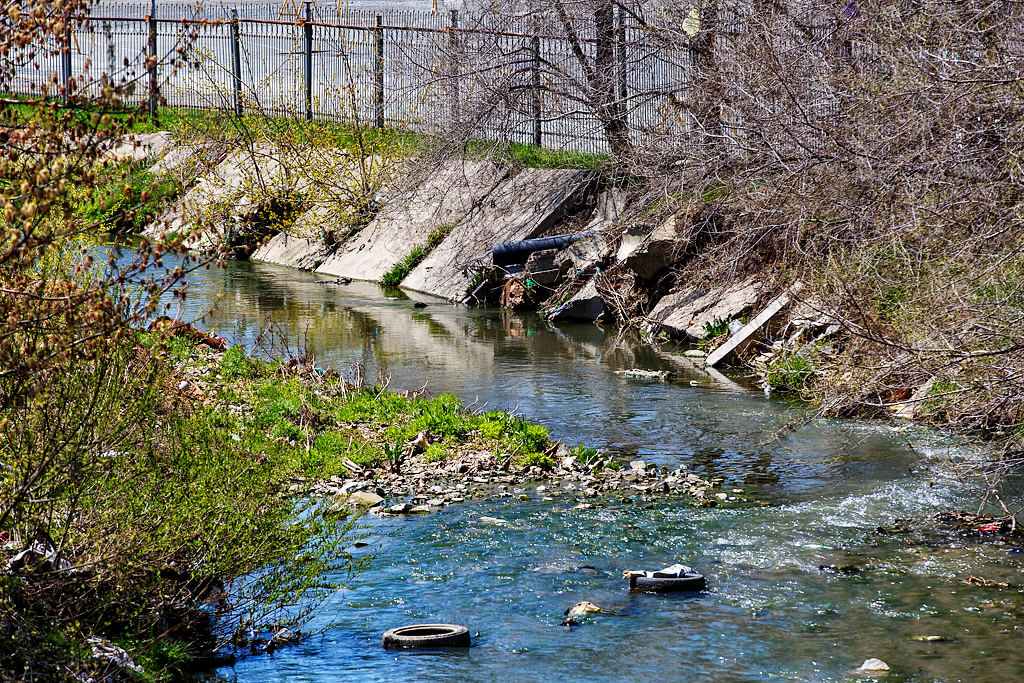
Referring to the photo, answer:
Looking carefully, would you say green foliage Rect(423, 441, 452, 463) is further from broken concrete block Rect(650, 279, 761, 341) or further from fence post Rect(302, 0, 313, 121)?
fence post Rect(302, 0, 313, 121)

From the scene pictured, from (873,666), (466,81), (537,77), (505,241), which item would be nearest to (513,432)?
(873,666)

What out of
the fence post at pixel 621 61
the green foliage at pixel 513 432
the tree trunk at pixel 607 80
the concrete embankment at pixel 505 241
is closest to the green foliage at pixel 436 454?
the green foliage at pixel 513 432

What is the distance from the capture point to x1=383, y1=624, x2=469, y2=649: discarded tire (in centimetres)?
521

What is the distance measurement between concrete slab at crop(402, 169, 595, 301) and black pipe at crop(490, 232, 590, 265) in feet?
1.32

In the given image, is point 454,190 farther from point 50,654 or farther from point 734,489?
point 50,654

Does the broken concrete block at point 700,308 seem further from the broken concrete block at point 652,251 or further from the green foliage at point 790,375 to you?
the green foliage at point 790,375

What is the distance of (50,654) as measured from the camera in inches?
163

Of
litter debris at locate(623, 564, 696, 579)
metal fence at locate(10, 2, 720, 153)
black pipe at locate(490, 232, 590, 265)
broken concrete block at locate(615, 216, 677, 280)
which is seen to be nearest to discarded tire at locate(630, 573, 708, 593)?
litter debris at locate(623, 564, 696, 579)

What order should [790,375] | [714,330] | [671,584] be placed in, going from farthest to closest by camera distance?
1. [714,330]
2. [790,375]
3. [671,584]

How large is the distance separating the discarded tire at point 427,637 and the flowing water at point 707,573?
0.20 feet

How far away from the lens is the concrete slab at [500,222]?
1656 centimetres

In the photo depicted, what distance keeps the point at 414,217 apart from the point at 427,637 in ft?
45.4

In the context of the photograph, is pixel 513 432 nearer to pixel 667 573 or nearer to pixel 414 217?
pixel 667 573

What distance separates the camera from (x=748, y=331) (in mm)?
12062
